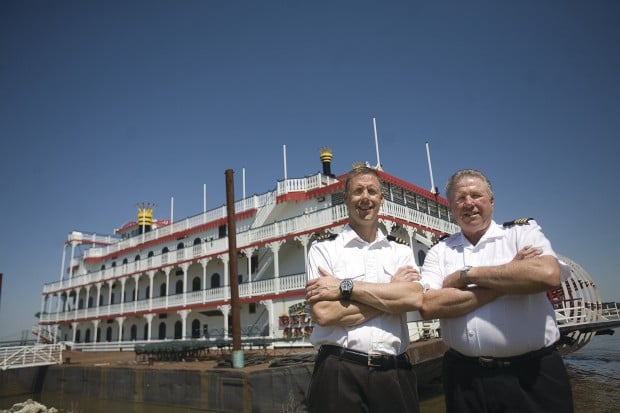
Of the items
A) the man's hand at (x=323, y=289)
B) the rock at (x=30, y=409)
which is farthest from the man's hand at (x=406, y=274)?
the rock at (x=30, y=409)

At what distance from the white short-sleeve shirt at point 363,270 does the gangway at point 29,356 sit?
22.4m

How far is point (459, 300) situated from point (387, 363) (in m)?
0.60

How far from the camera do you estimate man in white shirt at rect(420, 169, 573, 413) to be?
229 centimetres

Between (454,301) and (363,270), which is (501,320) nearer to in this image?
(454,301)

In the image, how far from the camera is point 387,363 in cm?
251

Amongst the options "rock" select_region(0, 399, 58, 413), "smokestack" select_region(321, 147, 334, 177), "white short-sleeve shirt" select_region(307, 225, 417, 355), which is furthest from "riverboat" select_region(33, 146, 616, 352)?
"white short-sleeve shirt" select_region(307, 225, 417, 355)

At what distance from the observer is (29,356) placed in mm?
20250

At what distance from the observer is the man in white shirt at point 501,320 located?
2.29 m

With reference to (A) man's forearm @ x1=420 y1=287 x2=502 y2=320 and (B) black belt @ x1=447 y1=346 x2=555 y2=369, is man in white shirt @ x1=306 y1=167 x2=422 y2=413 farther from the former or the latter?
(B) black belt @ x1=447 y1=346 x2=555 y2=369

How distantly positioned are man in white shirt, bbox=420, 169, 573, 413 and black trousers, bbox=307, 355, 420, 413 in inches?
12.9

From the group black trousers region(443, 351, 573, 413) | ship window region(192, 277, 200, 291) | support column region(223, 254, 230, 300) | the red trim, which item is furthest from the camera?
ship window region(192, 277, 200, 291)

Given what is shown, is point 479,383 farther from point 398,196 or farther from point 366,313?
point 398,196

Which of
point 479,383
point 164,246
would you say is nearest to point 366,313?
point 479,383

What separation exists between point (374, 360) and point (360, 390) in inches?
8.3
